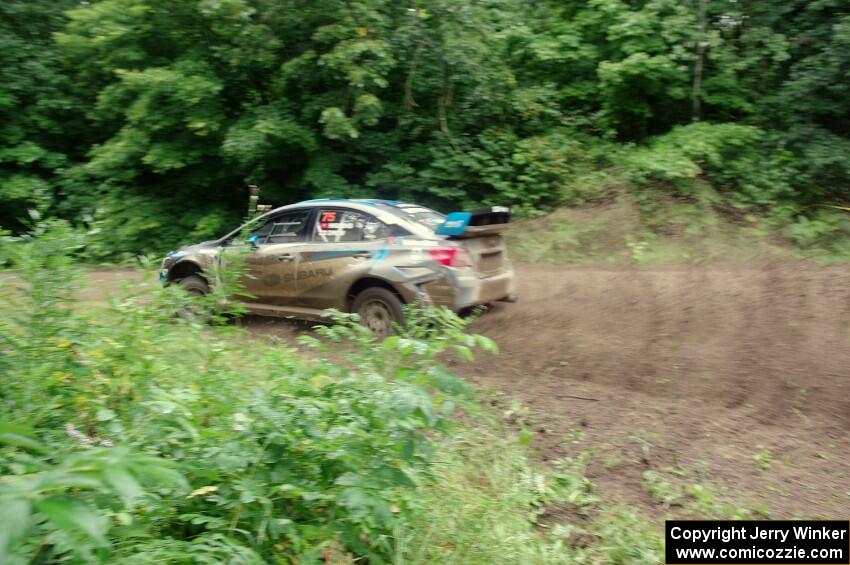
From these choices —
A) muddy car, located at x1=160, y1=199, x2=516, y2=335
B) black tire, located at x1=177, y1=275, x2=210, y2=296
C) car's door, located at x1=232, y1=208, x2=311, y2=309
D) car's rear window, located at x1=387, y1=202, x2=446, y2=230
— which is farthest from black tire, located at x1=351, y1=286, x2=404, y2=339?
black tire, located at x1=177, y1=275, x2=210, y2=296

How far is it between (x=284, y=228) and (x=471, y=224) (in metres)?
2.39

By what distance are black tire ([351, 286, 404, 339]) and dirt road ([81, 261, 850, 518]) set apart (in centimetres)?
102

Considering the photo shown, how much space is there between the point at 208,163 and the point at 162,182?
1.47 metres

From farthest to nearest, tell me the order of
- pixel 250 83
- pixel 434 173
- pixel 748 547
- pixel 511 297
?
pixel 250 83 < pixel 434 173 < pixel 511 297 < pixel 748 547

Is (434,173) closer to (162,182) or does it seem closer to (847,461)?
(162,182)

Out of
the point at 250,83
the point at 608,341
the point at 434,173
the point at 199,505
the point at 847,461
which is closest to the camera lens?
the point at 199,505

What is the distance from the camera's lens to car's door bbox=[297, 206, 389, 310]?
8016 mm

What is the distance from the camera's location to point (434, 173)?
13820 mm

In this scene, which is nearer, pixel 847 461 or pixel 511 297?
pixel 847 461

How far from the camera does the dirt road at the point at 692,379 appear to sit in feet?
15.9

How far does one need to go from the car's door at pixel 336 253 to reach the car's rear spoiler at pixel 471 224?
703 mm

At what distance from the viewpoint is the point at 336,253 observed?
820 centimetres

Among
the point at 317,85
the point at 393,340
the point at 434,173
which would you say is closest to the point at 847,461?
the point at 393,340

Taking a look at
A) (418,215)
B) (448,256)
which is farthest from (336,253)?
(448,256)
